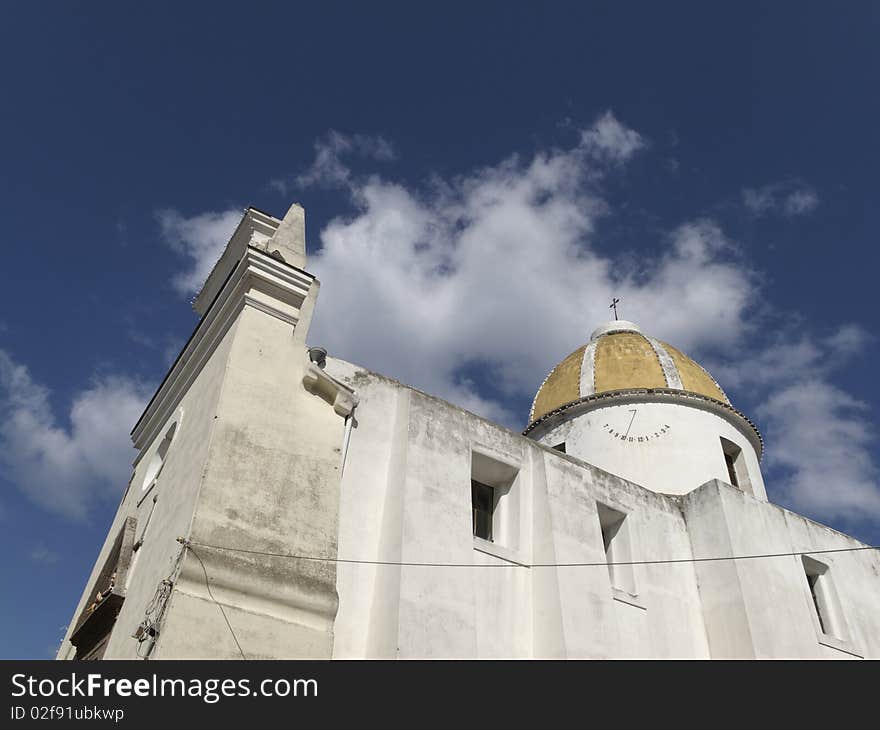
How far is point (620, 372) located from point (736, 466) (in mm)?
3268

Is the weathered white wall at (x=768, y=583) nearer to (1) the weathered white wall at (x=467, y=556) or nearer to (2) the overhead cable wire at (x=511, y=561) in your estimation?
(2) the overhead cable wire at (x=511, y=561)

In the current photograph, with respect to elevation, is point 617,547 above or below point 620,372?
below

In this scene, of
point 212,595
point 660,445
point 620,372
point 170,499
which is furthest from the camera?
point 620,372

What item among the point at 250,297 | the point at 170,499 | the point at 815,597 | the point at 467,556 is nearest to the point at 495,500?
the point at 467,556

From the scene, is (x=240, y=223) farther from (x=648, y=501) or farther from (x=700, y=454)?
(x=700, y=454)

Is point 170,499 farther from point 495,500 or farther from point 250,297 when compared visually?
point 495,500

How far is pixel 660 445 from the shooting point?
16469 millimetres

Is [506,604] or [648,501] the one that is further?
[648,501]

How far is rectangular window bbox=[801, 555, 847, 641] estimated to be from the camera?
14359mm

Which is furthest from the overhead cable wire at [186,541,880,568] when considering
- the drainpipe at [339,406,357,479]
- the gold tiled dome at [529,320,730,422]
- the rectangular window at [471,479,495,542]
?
the gold tiled dome at [529,320,730,422]

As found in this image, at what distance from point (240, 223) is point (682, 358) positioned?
11.0 metres

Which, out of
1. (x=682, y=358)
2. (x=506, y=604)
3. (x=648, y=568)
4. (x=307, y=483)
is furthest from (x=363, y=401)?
(x=682, y=358)
